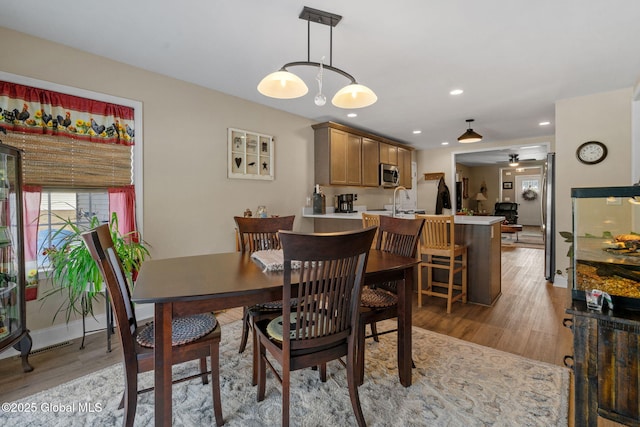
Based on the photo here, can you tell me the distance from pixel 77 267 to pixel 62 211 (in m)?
0.68

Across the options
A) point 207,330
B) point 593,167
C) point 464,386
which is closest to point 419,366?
point 464,386

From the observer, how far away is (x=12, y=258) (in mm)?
2068

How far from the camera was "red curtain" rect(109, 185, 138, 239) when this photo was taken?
2.75 m

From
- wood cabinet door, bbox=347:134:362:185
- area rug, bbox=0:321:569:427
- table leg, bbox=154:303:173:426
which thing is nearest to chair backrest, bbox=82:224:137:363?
table leg, bbox=154:303:173:426

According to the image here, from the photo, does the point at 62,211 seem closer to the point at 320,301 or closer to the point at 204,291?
the point at 204,291

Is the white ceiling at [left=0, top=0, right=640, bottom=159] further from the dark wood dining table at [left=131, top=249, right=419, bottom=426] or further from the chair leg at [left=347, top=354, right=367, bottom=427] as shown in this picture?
the chair leg at [left=347, top=354, right=367, bottom=427]

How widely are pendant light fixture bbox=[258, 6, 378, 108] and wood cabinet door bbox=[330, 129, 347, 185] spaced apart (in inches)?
93.2

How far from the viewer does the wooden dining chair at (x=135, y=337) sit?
133 centimetres

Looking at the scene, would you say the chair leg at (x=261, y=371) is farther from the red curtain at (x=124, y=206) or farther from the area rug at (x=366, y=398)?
the red curtain at (x=124, y=206)

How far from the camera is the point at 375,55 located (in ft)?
8.46

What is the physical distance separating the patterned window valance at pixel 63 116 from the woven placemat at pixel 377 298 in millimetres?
2544

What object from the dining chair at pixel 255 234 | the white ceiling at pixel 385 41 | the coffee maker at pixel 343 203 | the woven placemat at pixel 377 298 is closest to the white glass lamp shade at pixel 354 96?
the white ceiling at pixel 385 41

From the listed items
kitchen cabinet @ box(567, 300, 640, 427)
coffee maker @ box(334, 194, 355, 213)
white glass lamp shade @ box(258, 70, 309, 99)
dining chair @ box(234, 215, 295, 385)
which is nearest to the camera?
kitchen cabinet @ box(567, 300, 640, 427)

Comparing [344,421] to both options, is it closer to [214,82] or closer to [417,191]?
[214,82]
